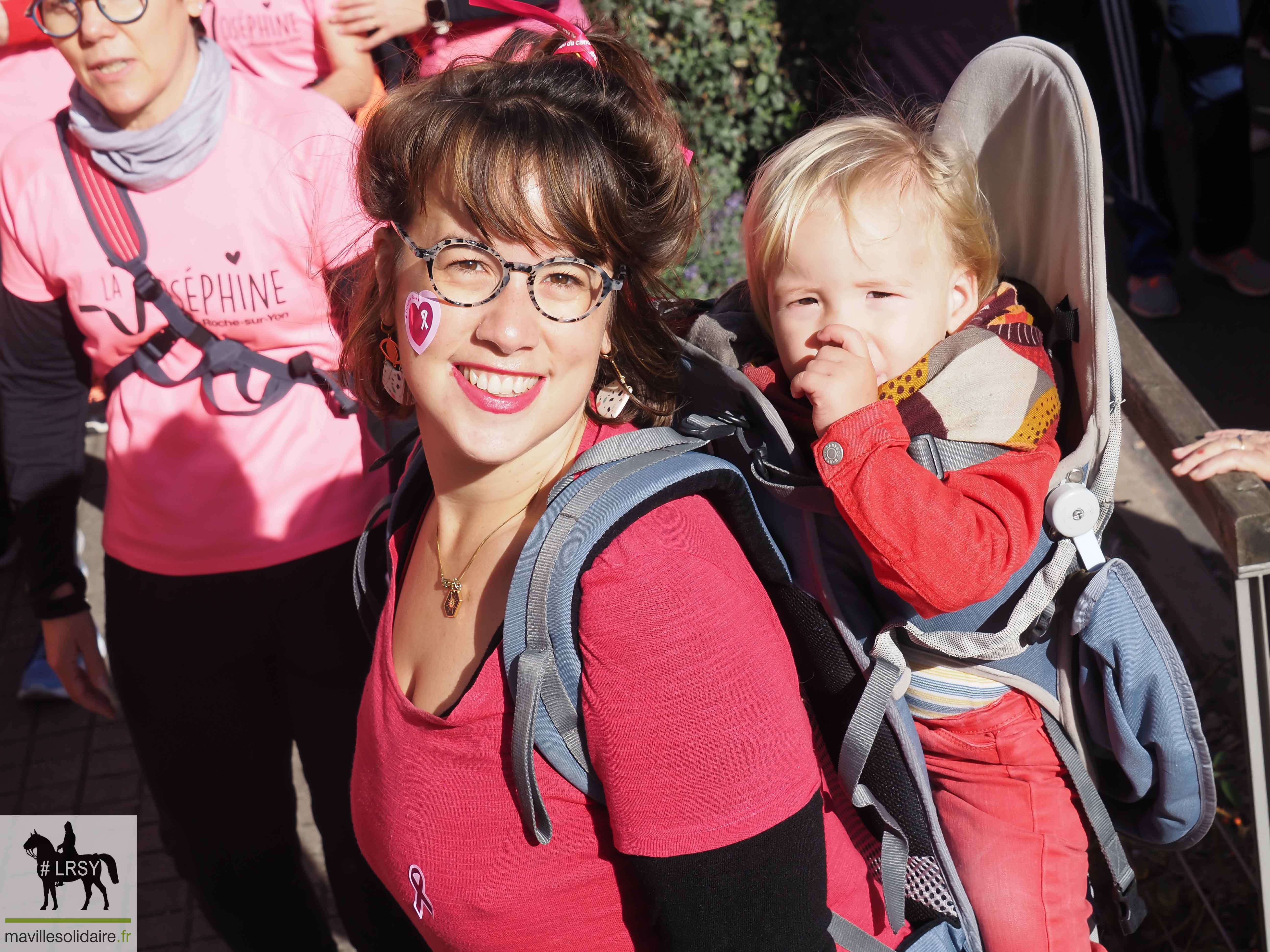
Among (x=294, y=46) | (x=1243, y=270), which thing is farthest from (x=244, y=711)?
(x=1243, y=270)

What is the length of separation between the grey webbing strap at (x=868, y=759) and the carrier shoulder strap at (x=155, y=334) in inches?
50.8

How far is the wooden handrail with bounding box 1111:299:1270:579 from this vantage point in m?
1.80

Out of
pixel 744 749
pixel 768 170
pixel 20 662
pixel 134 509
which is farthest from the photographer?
pixel 20 662

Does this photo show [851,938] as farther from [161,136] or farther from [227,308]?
[161,136]

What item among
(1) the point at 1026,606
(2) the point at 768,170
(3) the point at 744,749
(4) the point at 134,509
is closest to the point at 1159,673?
(1) the point at 1026,606

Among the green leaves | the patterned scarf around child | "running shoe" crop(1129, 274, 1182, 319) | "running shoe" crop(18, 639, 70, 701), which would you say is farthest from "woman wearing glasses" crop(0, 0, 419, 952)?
"running shoe" crop(1129, 274, 1182, 319)

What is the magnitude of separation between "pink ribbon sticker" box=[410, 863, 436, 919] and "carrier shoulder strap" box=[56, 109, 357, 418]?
3.61ft

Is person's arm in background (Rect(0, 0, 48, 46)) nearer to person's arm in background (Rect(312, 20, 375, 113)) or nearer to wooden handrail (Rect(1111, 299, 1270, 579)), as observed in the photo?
person's arm in background (Rect(312, 20, 375, 113))

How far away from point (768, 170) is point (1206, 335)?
391 centimetres

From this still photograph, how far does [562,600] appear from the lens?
131cm

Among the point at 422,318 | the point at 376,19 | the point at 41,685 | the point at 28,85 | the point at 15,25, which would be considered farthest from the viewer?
the point at 41,685

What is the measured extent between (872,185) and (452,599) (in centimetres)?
95

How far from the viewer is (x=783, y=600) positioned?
1.57 meters

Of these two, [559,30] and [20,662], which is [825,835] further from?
[20,662]
